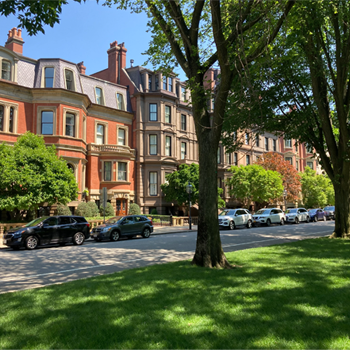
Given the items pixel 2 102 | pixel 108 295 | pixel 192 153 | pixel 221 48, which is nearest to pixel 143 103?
pixel 192 153

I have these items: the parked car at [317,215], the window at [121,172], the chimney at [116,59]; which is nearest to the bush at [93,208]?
the window at [121,172]

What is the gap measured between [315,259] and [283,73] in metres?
9.47

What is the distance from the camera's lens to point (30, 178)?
65.3ft

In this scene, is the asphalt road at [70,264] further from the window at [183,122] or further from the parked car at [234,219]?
the window at [183,122]

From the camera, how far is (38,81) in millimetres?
29188

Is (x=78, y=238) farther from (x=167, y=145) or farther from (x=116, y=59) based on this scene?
(x=116, y=59)

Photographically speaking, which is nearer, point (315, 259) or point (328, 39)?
point (315, 259)

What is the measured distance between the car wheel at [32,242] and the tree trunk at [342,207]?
1453 centimetres

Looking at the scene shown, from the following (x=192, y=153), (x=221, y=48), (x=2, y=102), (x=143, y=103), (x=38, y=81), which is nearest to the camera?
(x=221, y=48)

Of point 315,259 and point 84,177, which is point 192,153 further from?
point 315,259

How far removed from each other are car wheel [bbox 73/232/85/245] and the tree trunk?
→ 42.5 ft

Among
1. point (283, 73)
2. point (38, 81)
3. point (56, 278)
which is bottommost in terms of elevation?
point (56, 278)

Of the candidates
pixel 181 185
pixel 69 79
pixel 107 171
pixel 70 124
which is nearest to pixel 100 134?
pixel 107 171

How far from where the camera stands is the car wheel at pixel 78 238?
17219mm
